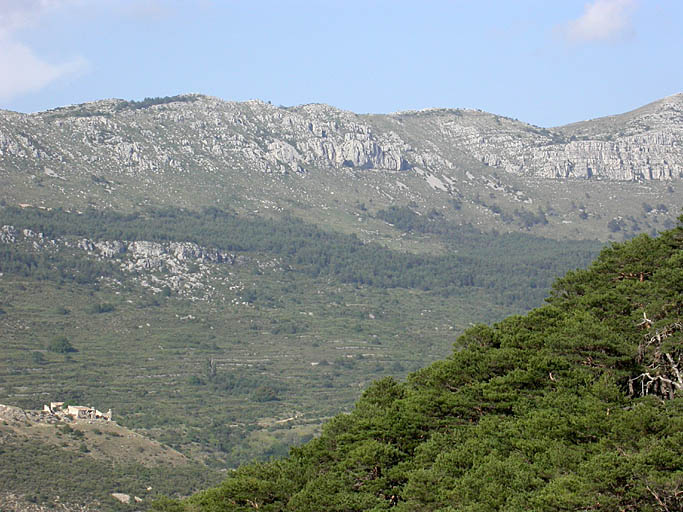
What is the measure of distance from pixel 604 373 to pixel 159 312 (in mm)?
133663

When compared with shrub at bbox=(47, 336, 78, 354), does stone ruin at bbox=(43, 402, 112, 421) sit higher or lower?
lower

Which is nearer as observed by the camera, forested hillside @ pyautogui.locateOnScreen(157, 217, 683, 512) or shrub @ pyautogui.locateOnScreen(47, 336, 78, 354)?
forested hillside @ pyautogui.locateOnScreen(157, 217, 683, 512)

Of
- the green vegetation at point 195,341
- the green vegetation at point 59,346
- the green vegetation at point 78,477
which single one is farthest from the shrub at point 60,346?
the green vegetation at point 78,477

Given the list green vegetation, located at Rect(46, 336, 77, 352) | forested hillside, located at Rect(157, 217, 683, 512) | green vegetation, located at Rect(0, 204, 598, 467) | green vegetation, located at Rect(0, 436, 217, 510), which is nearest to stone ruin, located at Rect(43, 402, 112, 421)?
green vegetation, located at Rect(0, 204, 598, 467)

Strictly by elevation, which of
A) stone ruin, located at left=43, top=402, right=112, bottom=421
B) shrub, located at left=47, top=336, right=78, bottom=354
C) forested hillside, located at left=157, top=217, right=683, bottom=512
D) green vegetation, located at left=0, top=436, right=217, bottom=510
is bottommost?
green vegetation, located at left=0, top=436, right=217, bottom=510

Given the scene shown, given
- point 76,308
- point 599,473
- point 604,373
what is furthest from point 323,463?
point 76,308

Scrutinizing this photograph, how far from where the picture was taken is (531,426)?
3547 cm

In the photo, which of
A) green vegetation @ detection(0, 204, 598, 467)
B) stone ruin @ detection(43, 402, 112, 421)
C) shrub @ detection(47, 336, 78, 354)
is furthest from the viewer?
shrub @ detection(47, 336, 78, 354)

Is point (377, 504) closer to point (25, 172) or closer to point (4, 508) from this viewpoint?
point (4, 508)

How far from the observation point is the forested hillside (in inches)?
1194

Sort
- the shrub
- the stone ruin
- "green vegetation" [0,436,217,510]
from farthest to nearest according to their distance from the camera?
1. the shrub
2. the stone ruin
3. "green vegetation" [0,436,217,510]

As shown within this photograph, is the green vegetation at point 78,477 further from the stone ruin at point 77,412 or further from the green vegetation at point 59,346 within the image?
the green vegetation at point 59,346

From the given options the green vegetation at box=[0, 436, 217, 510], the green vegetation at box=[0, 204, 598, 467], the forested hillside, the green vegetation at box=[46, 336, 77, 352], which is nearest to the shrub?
the green vegetation at box=[46, 336, 77, 352]

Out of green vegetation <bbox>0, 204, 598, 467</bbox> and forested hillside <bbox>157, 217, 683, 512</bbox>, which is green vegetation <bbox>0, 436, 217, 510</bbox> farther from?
forested hillside <bbox>157, 217, 683, 512</bbox>
